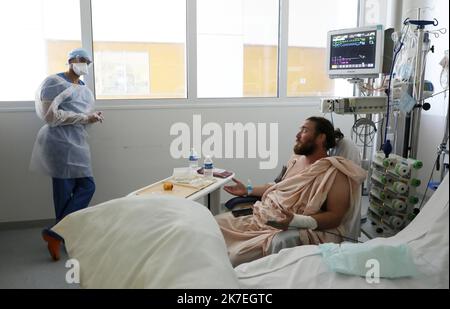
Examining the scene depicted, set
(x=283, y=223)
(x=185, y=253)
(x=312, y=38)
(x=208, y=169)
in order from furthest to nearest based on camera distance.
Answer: (x=312, y=38)
(x=208, y=169)
(x=283, y=223)
(x=185, y=253)

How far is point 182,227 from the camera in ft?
3.81

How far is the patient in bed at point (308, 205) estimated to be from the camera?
189 cm

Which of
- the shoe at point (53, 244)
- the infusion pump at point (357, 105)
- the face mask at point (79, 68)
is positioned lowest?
the shoe at point (53, 244)

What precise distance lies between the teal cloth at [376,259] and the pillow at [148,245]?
37 cm

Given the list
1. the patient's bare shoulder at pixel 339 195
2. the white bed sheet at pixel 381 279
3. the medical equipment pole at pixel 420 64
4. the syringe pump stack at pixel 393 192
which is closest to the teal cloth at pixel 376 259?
the white bed sheet at pixel 381 279

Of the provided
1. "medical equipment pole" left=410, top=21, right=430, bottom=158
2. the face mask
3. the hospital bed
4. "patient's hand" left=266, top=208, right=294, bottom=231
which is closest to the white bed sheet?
the hospital bed

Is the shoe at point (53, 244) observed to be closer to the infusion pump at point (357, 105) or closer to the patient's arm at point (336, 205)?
the patient's arm at point (336, 205)

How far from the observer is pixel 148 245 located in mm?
1115

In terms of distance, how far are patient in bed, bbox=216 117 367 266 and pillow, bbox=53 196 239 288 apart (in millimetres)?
627

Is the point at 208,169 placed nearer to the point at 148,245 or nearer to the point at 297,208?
the point at 297,208

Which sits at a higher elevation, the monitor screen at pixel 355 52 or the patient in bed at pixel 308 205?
the monitor screen at pixel 355 52

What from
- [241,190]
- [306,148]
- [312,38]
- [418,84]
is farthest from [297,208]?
[312,38]

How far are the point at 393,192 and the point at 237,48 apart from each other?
6.22 feet

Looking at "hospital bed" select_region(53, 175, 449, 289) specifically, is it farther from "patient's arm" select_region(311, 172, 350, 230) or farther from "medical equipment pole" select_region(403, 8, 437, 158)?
"medical equipment pole" select_region(403, 8, 437, 158)
